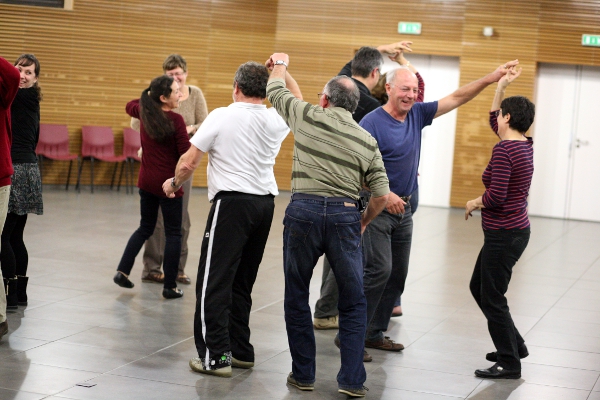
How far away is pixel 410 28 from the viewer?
12594mm

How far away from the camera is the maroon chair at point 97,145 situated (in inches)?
473

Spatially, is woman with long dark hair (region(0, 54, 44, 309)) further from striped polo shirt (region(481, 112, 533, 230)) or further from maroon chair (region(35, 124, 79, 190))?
maroon chair (region(35, 124, 79, 190))

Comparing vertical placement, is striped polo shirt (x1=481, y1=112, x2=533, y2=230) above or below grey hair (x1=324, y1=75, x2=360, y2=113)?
below

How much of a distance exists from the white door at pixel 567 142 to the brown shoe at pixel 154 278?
26.8ft

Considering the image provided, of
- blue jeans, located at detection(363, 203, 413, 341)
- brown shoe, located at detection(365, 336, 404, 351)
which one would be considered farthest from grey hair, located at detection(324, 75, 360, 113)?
brown shoe, located at detection(365, 336, 404, 351)

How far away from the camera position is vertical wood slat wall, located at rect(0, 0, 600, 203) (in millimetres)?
12086

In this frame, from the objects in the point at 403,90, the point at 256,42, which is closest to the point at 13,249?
the point at 403,90

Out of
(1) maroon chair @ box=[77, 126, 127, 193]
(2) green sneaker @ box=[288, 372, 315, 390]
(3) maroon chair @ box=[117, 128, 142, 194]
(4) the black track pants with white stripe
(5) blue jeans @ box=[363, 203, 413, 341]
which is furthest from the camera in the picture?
(3) maroon chair @ box=[117, 128, 142, 194]

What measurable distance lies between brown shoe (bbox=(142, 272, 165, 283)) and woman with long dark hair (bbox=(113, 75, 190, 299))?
18.1 inches

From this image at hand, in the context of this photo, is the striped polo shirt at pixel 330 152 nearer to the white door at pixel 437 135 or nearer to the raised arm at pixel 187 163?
the raised arm at pixel 187 163

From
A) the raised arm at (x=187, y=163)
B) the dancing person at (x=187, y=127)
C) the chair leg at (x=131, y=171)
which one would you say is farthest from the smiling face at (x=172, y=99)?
the chair leg at (x=131, y=171)

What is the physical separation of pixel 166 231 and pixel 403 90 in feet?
7.04

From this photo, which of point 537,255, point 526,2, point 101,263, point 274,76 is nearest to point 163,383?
point 274,76

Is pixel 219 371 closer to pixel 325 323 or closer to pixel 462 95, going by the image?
pixel 325 323
